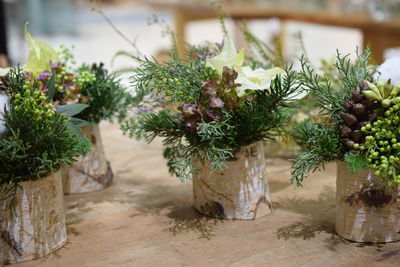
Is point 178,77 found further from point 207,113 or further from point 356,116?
point 356,116

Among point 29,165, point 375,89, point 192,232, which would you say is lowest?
point 192,232

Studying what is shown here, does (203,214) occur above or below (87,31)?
below

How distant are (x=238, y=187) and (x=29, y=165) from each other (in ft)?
1.08

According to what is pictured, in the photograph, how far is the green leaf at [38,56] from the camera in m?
0.96

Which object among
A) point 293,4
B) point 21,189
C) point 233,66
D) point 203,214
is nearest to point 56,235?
point 21,189

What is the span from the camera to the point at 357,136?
78 cm

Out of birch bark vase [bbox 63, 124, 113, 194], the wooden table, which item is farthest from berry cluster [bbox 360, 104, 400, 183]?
the wooden table

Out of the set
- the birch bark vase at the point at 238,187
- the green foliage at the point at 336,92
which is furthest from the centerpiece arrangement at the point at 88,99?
the green foliage at the point at 336,92

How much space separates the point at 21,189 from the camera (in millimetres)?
776

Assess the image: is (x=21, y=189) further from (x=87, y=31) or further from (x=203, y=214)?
(x=87, y=31)

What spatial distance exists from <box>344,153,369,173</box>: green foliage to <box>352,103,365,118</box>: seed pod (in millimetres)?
57

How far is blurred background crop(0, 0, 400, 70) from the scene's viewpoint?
7.79ft

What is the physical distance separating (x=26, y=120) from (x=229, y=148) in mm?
308

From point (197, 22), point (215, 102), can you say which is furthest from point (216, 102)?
point (197, 22)
